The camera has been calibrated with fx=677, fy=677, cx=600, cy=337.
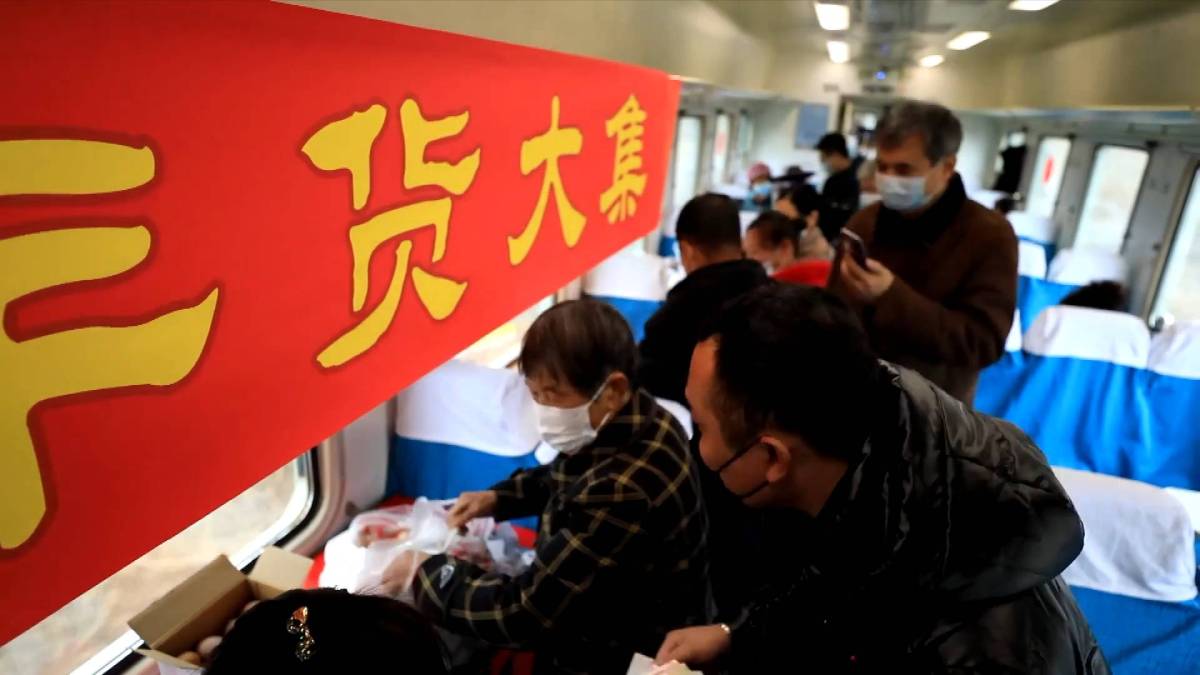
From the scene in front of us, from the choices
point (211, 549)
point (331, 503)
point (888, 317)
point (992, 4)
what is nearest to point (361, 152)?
point (888, 317)

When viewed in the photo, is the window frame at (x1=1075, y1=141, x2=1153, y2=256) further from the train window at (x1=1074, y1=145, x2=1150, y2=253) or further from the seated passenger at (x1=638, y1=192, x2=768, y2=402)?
the seated passenger at (x1=638, y1=192, x2=768, y2=402)

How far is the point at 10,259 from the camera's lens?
0.60m

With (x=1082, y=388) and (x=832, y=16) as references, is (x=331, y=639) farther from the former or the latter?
(x=1082, y=388)

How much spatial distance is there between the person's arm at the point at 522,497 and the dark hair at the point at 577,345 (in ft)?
1.63

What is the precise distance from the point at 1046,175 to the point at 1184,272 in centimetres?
478

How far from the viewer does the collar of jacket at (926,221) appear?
1946 mm

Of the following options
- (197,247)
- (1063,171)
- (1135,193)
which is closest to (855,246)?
(197,247)

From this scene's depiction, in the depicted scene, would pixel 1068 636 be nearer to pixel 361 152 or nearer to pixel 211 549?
Answer: pixel 361 152

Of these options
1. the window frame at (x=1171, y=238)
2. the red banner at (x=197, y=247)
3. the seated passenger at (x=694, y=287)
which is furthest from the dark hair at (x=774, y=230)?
the window frame at (x=1171, y=238)

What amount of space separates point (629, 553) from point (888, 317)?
1003 millimetres

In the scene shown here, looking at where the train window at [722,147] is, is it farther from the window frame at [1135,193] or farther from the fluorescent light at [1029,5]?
the fluorescent light at [1029,5]

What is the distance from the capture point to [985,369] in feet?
13.6

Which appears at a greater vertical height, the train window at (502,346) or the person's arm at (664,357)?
the person's arm at (664,357)

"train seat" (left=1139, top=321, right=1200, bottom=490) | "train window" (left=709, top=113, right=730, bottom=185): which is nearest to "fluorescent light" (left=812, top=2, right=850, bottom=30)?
"train seat" (left=1139, top=321, right=1200, bottom=490)
